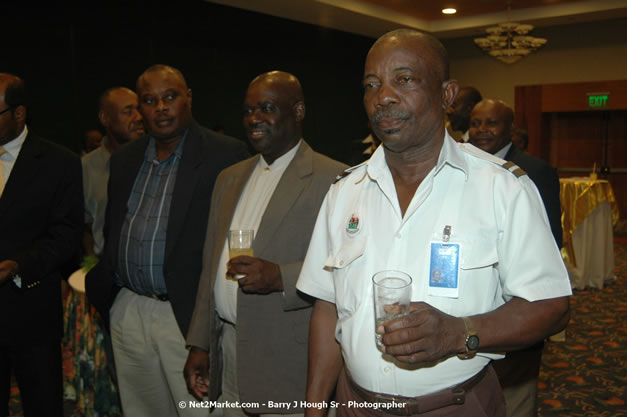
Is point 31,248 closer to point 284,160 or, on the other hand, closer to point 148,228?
point 148,228

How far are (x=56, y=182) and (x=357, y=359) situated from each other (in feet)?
6.57

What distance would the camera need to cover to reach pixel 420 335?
118cm

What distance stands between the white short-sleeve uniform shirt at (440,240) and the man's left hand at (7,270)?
5.68 ft

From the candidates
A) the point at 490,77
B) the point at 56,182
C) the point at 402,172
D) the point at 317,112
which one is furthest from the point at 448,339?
the point at 490,77

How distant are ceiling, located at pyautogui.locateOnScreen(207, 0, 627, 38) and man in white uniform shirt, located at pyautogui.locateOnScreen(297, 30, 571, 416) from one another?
8.25 meters

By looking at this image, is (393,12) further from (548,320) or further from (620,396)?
(548,320)

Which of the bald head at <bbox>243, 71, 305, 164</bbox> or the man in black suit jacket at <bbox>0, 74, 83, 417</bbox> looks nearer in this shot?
the bald head at <bbox>243, 71, 305, 164</bbox>

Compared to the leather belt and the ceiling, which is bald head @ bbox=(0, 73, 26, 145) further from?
the ceiling

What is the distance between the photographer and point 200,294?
238cm

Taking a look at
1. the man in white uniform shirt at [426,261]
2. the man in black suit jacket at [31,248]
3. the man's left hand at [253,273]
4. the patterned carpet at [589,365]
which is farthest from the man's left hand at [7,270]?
the patterned carpet at [589,365]

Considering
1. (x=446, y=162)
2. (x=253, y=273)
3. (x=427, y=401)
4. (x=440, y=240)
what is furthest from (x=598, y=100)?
(x=427, y=401)

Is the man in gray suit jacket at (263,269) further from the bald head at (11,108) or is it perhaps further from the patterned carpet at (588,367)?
the patterned carpet at (588,367)

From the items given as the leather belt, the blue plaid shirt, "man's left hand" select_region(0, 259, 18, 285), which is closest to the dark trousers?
"man's left hand" select_region(0, 259, 18, 285)

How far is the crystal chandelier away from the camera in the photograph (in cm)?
912
